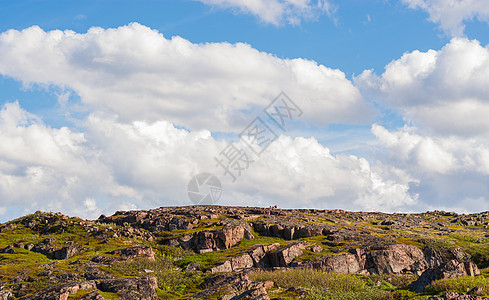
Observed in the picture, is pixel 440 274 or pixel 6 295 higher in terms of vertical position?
pixel 440 274

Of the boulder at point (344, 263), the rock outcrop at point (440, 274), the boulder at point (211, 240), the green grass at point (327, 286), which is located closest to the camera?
the rock outcrop at point (440, 274)

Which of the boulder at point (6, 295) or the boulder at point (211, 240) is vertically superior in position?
the boulder at point (211, 240)

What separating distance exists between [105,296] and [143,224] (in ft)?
334

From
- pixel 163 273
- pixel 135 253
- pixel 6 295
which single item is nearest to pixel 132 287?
pixel 6 295

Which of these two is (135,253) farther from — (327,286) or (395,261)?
(395,261)

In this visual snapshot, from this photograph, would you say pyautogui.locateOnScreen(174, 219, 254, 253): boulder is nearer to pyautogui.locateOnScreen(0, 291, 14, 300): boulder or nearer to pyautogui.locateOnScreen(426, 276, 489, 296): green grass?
pyautogui.locateOnScreen(0, 291, 14, 300): boulder

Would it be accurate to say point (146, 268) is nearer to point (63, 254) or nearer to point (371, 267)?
point (63, 254)

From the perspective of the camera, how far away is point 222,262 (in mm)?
88750

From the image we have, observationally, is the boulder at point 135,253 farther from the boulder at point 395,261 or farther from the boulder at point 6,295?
the boulder at point 395,261

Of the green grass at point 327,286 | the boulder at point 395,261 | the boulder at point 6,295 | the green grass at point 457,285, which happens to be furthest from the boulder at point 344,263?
the boulder at point 6,295

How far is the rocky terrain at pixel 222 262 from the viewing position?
45.8m

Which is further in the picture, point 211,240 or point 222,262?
point 211,240

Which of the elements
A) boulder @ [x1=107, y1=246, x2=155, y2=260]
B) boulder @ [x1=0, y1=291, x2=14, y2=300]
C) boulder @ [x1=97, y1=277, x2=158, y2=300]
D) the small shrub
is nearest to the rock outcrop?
boulder @ [x1=97, y1=277, x2=158, y2=300]

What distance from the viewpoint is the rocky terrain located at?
45.8m
